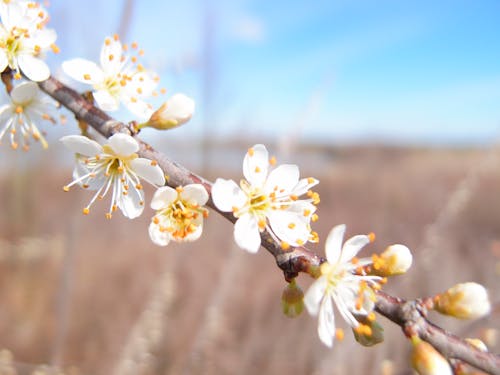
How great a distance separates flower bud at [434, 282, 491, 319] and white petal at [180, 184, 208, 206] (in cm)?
44

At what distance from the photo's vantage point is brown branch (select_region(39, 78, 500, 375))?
0.59m

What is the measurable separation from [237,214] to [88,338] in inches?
142

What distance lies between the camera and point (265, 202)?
2.50 ft

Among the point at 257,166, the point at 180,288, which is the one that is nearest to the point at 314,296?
the point at 257,166

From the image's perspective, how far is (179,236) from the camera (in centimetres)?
73

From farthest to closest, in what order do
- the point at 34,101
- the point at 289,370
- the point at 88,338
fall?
the point at 88,338 < the point at 289,370 < the point at 34,101

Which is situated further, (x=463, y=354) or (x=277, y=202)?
(x=277, y=202)

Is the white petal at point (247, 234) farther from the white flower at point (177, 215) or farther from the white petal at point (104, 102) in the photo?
the white petal at point (104, 102)

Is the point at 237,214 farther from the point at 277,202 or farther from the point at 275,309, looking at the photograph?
the point at 275,309

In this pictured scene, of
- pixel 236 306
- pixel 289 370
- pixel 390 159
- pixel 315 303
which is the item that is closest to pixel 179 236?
pixel 315 303

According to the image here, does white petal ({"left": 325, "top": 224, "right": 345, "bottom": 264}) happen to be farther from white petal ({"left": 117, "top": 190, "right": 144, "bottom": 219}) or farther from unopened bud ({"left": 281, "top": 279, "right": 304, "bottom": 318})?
white petal ({"left": 117, "top": 190, "right": 144, "bottom": 219})

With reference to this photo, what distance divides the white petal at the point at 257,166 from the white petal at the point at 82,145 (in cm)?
28

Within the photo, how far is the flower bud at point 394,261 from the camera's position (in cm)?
68

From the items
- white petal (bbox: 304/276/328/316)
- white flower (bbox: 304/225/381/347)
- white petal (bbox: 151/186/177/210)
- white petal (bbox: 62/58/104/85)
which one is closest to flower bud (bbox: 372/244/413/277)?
white flower (bbox: 304/225/381/347)
